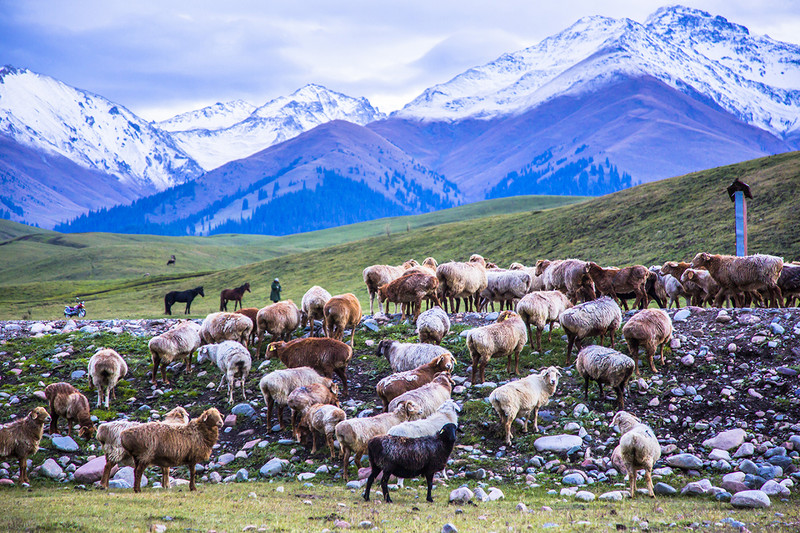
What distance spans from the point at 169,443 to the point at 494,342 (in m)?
8.25

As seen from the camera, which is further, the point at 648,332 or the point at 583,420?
the point at 648,332

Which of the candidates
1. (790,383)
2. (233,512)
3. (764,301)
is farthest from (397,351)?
(764,301)

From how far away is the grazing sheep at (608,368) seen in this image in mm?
13716

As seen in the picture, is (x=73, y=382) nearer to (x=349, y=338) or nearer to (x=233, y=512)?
(x=349, y=338)

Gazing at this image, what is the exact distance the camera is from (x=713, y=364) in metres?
15.5

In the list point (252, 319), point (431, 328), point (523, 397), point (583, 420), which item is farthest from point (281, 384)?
point (583, 420)

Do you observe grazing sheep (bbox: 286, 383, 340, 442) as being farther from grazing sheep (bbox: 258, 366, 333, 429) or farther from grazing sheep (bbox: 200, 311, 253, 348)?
grazing sheep (bbox: 200, 311, 253, 348)

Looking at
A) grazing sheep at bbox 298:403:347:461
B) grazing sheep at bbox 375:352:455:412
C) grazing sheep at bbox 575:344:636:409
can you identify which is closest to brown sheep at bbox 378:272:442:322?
grazing sheep at bbox 375:352:455:412

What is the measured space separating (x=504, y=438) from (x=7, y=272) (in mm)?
160662

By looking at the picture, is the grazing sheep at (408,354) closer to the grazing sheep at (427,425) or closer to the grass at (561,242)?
the grazing sheep at (427,425)

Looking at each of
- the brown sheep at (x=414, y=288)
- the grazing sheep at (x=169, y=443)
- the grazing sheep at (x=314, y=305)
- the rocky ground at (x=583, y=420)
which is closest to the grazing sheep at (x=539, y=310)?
the rocky ground at (x=583, y=420)

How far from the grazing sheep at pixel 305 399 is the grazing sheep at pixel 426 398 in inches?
65.9

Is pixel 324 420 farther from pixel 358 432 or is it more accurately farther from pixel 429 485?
pixel 429 485

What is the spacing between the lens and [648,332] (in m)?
15.0
